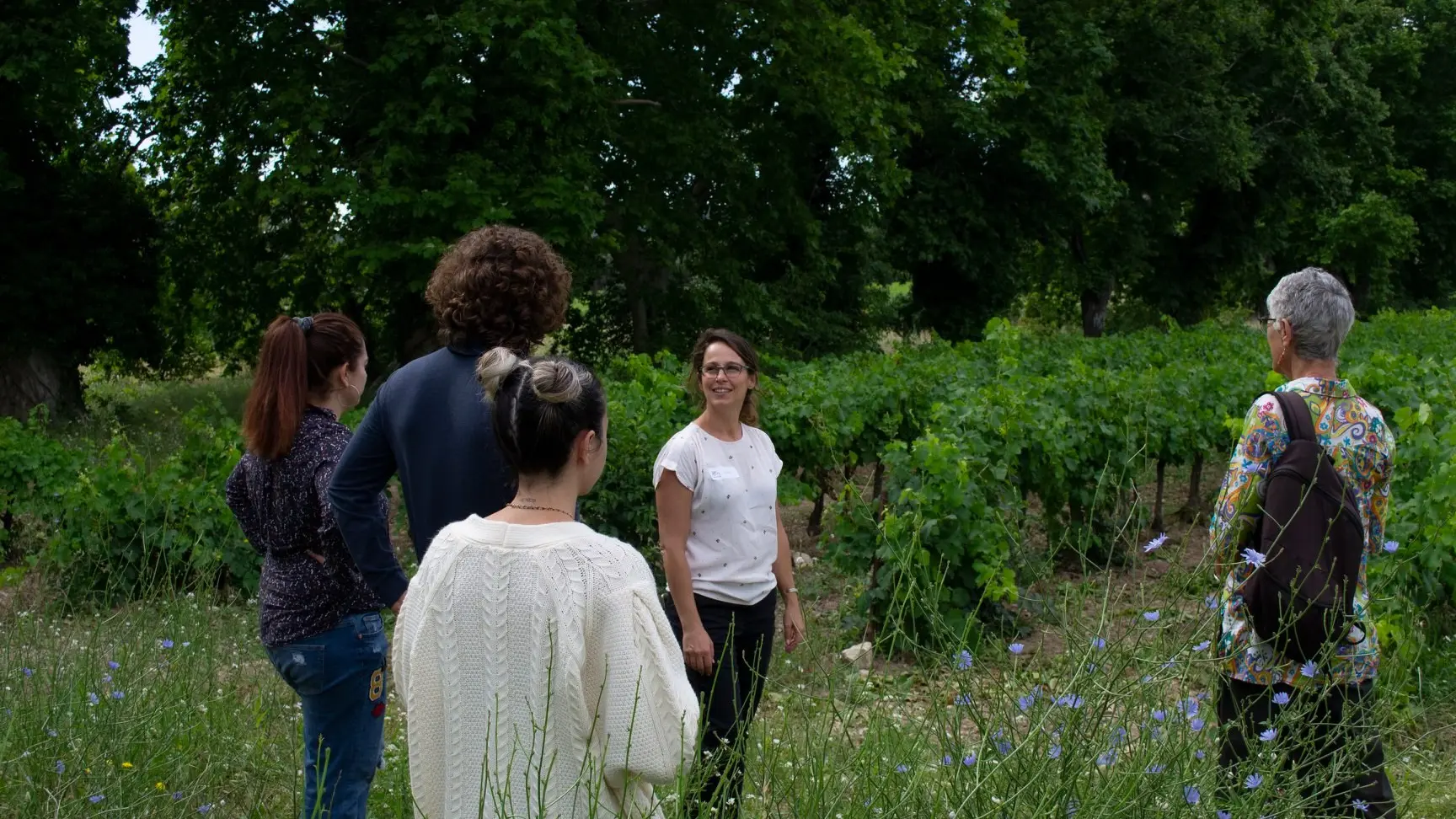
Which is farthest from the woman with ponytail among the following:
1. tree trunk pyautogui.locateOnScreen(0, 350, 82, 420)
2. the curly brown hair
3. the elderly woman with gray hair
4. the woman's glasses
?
tree trunk pyautogui.locateOnScreen(0, 350, 82, 420)

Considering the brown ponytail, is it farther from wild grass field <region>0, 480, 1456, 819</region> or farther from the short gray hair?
the short gray hair

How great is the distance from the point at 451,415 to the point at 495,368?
567 mm

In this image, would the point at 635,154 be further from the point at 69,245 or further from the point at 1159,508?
the point at 1159,508

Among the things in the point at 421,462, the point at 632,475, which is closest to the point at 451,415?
the point at 421,462

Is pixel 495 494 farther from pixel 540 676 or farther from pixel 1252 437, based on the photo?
pixel 1252 437

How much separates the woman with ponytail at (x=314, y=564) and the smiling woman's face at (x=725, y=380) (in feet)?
3.50

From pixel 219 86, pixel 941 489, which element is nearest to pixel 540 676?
pixel 941 489

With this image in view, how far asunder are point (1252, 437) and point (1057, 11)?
24334mm

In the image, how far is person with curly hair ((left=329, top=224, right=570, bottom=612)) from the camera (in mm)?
3004

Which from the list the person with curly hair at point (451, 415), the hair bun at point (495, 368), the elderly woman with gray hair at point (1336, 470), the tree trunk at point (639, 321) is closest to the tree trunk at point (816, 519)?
the elderly woman with gray hair at point (1336, 470)

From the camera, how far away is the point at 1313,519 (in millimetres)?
3047

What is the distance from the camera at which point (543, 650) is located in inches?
82.4

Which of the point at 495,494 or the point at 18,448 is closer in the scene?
the point at 495,494

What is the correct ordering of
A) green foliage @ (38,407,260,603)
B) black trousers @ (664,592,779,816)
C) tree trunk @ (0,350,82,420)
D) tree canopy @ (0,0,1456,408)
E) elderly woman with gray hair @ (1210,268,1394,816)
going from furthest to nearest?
tree trunk @ (0,350,82,420)
tree canopy @ (0,0,1456,408)
green foliage @ (38,407,260,603)
black trousers @ (664,592,779,816)
elderly woman with gray hair @ (1210,268,1394,816)
